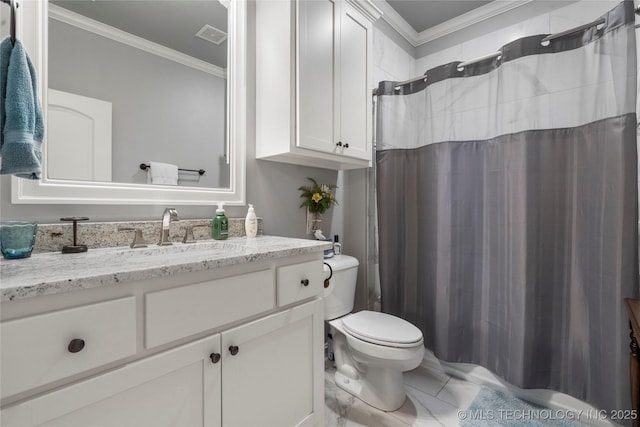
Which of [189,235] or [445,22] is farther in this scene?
[445,22]

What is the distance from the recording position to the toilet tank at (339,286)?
1641 mm

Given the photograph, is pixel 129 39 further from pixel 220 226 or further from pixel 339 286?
pixel 339 286

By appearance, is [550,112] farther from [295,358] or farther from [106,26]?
[106,26]

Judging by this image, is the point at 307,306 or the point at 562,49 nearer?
the point at 307,306

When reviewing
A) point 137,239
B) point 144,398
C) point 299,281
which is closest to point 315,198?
point 299,281

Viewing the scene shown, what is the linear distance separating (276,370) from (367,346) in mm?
573

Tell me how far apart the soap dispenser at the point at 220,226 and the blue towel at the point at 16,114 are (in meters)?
0.63

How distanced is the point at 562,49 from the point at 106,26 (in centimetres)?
208

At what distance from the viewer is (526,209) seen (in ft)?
4.81

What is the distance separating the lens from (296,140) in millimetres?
1402

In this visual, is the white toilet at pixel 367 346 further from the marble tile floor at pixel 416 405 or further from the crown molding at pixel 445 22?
the crown molding at pixel 445 22

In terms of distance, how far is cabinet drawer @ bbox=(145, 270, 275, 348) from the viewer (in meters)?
0.72

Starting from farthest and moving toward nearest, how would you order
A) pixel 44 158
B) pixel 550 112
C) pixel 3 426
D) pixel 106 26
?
1. pixel 550 112
2. pixel 106 26
3. pixel 44 158
4. pixel 3 426


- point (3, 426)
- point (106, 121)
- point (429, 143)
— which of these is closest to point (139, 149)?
point (106, 121)
